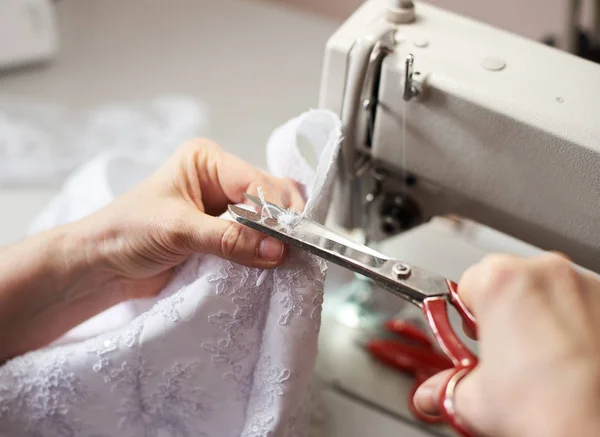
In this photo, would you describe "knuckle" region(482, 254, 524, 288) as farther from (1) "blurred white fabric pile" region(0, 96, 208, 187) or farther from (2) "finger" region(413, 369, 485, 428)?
(1) "blurred white fabric pile" region(0, 96, 208, 187)

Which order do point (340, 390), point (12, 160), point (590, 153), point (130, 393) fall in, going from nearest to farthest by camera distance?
point (590, 153), point (130, 393), point (340, 390), point (12, 160)

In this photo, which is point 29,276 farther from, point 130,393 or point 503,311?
point 503,311

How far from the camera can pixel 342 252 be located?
51cm

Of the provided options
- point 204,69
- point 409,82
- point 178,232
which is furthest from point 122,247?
point 204,69

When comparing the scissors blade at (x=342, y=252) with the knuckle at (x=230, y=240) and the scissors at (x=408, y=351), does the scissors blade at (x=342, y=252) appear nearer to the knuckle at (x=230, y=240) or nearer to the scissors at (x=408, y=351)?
the knuckle at (x=230, y=240)

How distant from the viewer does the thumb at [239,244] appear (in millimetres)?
540

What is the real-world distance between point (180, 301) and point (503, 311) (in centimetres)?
Result: 29

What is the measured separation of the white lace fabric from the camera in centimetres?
56

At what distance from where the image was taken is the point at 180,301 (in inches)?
22.8

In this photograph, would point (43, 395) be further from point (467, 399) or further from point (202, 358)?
point (467, 399)

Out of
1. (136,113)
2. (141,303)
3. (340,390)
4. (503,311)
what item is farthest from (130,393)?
(136,113)

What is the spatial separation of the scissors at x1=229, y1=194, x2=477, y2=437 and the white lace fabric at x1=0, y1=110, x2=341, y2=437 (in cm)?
3

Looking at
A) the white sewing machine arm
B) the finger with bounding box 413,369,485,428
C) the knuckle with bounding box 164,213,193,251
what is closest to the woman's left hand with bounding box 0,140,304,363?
the knuckle with bounding box 164,213,193,251

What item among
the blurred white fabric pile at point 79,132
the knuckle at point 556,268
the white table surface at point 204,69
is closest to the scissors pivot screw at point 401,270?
the knuckle at point 556,268
